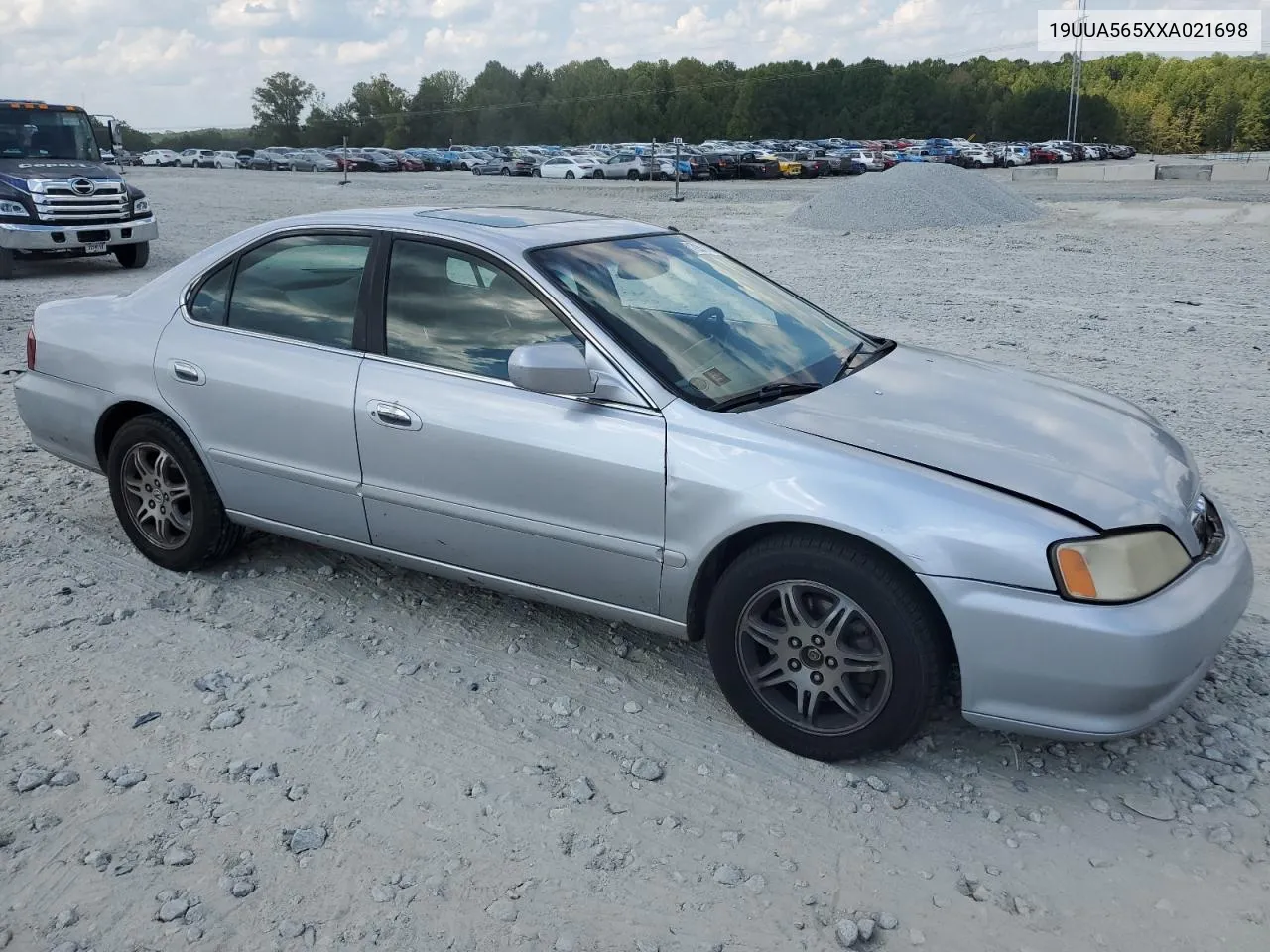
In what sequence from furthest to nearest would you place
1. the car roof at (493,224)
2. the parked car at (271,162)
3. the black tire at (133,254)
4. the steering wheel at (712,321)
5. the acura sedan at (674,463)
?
the parked car at (271,162) < the black tire at (133,254) < the car roof at (493,224) < the steering wheel at (712,321) < the acura sedan at (674,463)

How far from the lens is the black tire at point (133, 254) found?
15.9 m

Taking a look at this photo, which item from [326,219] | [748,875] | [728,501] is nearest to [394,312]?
[326,219]

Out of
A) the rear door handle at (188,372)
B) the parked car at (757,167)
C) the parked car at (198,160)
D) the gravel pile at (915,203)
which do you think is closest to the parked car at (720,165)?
the parked car at (757,167)

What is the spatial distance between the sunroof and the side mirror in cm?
90

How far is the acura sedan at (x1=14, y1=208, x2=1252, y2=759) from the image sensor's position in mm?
2941

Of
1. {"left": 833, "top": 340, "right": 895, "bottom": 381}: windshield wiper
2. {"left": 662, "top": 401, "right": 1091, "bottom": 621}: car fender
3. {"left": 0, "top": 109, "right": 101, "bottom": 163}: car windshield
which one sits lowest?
{"left": 662, "top": 401, "right": 1091, "bottom": 621}: car fender

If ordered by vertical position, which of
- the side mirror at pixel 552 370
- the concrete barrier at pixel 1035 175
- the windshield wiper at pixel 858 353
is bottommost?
the concrete barrier at pixel 1035 175

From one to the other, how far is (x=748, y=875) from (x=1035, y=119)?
10602 centimetres

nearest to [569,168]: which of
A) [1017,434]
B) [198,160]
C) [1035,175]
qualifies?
→ [1035,175]

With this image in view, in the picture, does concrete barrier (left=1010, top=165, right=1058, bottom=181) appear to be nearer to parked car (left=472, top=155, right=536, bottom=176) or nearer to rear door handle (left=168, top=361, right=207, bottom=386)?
parked car (left=472, top=155, right=536, bottom=176)

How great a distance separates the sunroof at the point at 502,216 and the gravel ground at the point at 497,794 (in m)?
1.54

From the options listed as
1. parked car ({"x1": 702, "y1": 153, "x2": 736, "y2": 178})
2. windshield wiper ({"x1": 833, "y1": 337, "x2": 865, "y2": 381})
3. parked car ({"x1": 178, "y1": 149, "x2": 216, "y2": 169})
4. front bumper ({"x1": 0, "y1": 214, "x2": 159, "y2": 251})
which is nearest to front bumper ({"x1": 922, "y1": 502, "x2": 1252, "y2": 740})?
windshield wiper ({"x1": 833, "y1": 337, "x2": 865, "y2": 381})

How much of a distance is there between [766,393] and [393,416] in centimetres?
134

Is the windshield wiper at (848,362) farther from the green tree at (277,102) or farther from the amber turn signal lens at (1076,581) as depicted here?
the green tree at (277,102)
